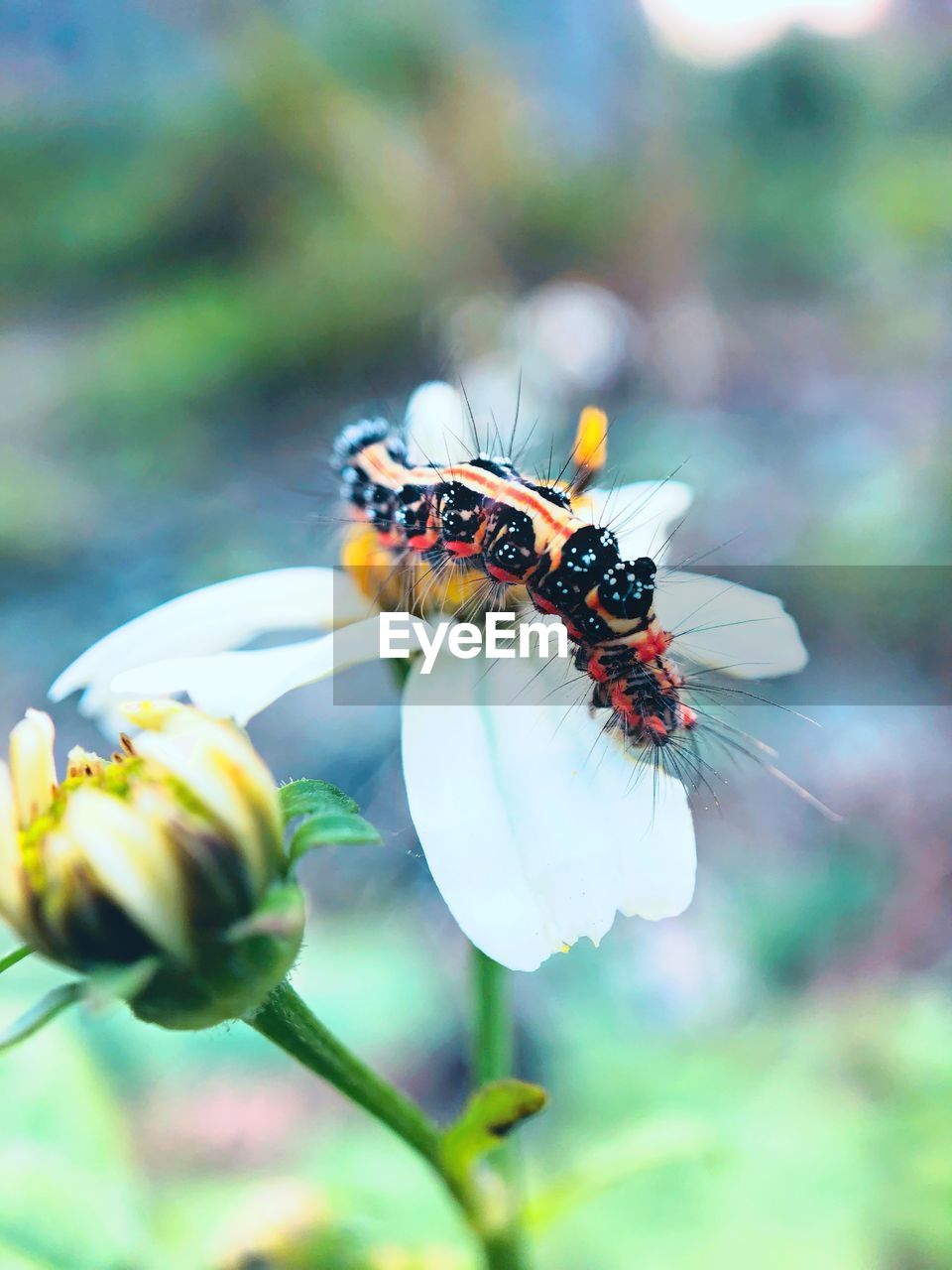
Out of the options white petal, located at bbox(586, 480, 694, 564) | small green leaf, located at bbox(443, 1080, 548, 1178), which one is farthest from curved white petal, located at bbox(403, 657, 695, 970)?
white petal, located at bbox(586, 480, 694, 564)

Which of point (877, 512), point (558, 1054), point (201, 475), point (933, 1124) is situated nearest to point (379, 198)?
point (201, 475)

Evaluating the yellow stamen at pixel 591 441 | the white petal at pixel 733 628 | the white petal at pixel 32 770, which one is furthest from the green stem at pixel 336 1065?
the yellow stamen at pixel 591 441

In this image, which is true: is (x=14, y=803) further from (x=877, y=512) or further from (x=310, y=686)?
(x=877, y=512)

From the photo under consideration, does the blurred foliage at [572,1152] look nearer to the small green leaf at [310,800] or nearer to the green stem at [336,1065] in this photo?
the green stem at [336,1065]

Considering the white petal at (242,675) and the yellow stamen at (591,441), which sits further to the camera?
the yellow stamen at (591,441)

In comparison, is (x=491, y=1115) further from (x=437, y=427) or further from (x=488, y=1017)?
(x=437, y=427)

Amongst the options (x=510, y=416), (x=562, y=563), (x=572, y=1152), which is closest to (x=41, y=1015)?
(x=562, y=563)
